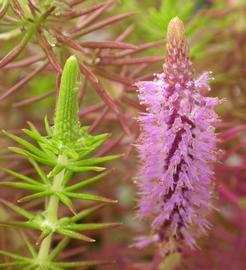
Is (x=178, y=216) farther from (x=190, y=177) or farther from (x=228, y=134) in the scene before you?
(x=228, y=134)

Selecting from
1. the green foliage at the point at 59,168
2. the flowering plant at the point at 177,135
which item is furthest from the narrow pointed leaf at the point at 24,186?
the flowering plant at the point at 177,135

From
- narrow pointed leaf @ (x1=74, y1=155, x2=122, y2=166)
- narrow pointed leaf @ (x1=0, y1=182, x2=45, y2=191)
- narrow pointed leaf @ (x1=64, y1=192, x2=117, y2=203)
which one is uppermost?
narrow pointed leaf @ (x1=74, y1=155, x2=122, y2=166)

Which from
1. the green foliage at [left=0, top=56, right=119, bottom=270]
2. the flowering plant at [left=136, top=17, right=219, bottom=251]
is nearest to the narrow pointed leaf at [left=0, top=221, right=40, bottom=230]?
the green foliage at [left=0, top=56, right=119, bottom=270]

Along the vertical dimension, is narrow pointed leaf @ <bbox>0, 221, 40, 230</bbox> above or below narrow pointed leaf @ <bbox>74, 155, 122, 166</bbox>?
below

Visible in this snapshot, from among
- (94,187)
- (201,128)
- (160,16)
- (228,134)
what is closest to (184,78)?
(201,128)

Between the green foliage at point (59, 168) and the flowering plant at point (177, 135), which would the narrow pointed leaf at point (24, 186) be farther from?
the flowering plant at point (177, 135)

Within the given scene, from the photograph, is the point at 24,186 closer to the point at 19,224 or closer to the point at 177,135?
the point at 19,224

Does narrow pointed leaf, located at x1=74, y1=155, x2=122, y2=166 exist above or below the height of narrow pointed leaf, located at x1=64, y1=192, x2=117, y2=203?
above

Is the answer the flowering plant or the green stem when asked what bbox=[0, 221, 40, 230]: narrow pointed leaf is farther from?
the flowering plant

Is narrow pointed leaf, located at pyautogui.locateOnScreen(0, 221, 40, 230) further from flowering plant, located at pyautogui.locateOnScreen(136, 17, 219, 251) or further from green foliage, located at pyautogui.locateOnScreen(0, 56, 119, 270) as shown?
flowering plant, located at pyautogui.locateOnScreen(136, 17, 219, 251)

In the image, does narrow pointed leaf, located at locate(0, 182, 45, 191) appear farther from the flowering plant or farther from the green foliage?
the flowering plant

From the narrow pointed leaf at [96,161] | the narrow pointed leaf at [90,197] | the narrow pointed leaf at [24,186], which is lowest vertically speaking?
the narrow pointed leaf at [90,197]
